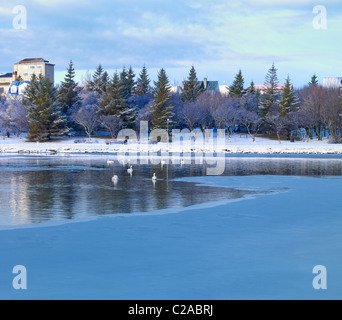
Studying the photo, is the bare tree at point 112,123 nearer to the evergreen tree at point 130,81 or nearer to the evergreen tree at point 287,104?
the evergreen tree at point 130,81

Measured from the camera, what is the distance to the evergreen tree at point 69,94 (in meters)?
79.4

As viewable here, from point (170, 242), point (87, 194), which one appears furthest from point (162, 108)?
point (170, 242)

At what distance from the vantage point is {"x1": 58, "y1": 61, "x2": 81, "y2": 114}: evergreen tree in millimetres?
79375

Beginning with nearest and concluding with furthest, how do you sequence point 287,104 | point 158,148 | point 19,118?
point 158,148
point 19,118
point 287,104

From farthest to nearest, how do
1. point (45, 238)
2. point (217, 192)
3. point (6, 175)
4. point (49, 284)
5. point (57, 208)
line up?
point (6, 175) < point (217, 192) < point (57, 208) < point (45, 238) < point (49, 284)

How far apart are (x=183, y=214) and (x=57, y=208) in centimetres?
442

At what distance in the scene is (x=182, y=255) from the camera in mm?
9391

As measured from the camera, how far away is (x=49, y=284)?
7.66 m

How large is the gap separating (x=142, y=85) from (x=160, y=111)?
909 inches

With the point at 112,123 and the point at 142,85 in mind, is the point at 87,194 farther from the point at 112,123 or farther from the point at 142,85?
the point at 142,85

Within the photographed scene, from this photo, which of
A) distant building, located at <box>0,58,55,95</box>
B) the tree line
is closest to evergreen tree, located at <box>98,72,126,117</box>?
the tree line

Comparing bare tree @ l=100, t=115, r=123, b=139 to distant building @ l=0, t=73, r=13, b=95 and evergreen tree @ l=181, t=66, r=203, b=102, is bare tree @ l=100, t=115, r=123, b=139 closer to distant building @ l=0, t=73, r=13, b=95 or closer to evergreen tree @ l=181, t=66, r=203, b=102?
evergreen tree @ l=181, t=66, r=203, b=102
